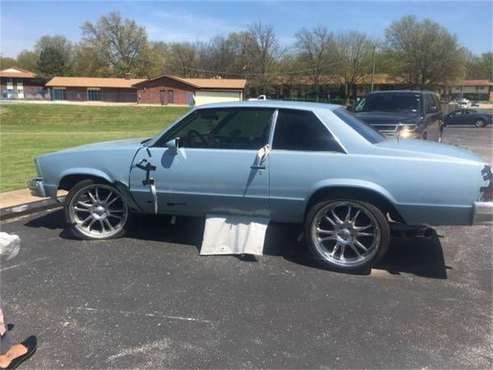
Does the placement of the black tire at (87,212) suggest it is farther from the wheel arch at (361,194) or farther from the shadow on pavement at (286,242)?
the wheel arch at (361,194)

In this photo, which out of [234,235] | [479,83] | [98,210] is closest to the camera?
[234,235]

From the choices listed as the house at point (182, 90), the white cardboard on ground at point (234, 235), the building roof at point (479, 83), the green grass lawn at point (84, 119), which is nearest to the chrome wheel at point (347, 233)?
the white cardboard on ground at point (234, 235)

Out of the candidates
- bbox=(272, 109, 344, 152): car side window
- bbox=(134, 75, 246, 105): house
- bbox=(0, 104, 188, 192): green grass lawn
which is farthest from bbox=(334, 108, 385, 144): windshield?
bbox=(134, 75, 246, 105): house

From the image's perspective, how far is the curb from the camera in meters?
6.37

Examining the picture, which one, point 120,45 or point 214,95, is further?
point 120,45

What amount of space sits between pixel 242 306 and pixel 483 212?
2244mm

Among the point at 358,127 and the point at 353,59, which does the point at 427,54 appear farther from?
the point at 358,127

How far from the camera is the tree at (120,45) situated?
3693 inches

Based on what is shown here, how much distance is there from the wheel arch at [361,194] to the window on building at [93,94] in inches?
2953

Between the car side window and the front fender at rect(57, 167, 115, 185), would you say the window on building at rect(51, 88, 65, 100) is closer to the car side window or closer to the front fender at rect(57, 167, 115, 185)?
the front fender at rect(57, 167, 115, 185)

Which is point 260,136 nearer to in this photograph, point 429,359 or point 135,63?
point 429,359

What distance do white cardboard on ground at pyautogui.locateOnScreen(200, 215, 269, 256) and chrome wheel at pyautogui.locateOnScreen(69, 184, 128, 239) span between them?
1035mm

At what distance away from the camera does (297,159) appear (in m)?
4.71

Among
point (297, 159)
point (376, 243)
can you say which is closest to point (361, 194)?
point (376, 243)
